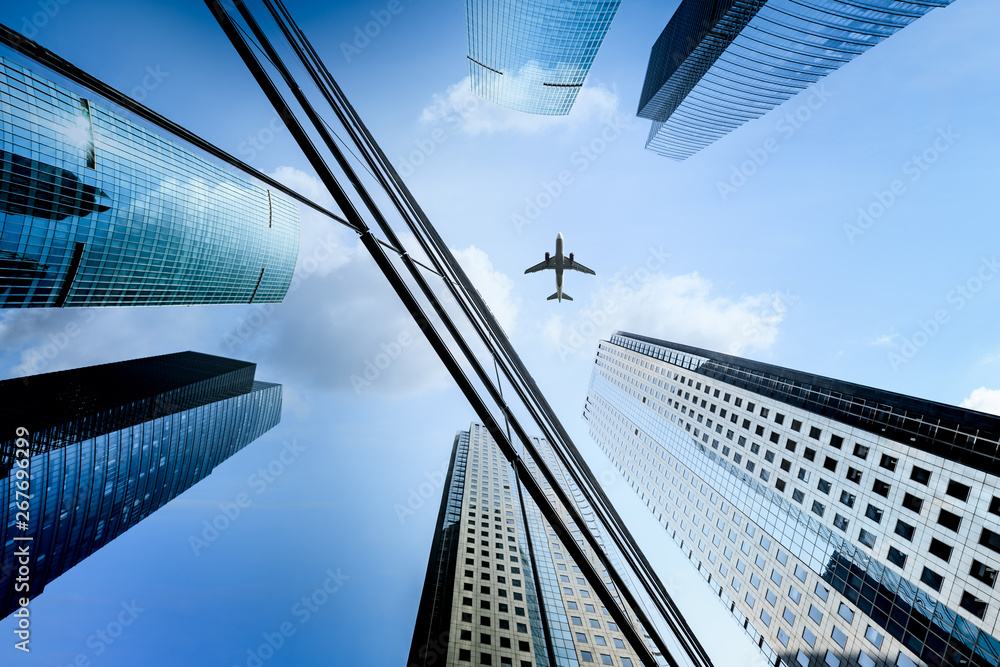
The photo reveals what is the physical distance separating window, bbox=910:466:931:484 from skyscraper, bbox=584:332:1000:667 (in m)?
0.13

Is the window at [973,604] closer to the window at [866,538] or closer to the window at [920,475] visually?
the window at [866,538]

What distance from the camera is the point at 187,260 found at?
223 feet

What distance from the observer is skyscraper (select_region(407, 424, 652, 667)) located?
34031mm

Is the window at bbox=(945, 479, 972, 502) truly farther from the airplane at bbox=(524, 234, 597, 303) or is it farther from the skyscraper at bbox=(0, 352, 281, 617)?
the skyscraper at bbox=(0, 352, 281, 617)

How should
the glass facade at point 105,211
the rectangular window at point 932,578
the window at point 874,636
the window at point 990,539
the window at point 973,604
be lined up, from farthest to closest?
the glass facade at point 105,211, the window at point 874,636, the rectangular window at point 932,578, the window at point 990,539, the window at point 973,604

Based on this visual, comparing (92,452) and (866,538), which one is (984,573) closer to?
(866,538)

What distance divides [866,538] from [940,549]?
485 cm

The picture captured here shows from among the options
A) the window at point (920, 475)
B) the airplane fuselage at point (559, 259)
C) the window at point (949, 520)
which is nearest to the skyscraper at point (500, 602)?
the airplane fuselage at point (559, 259)

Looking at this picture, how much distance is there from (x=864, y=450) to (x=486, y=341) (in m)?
38.7

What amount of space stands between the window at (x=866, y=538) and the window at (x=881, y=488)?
3141 millimetres

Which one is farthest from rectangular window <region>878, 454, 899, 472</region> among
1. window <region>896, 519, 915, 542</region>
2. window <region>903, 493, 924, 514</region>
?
window <region>896, 519, 915, 542</region>

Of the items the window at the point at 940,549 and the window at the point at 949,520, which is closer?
the window at the point at 949,520

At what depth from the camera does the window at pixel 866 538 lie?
28656mm

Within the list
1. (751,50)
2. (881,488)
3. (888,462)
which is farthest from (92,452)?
(751,50)
